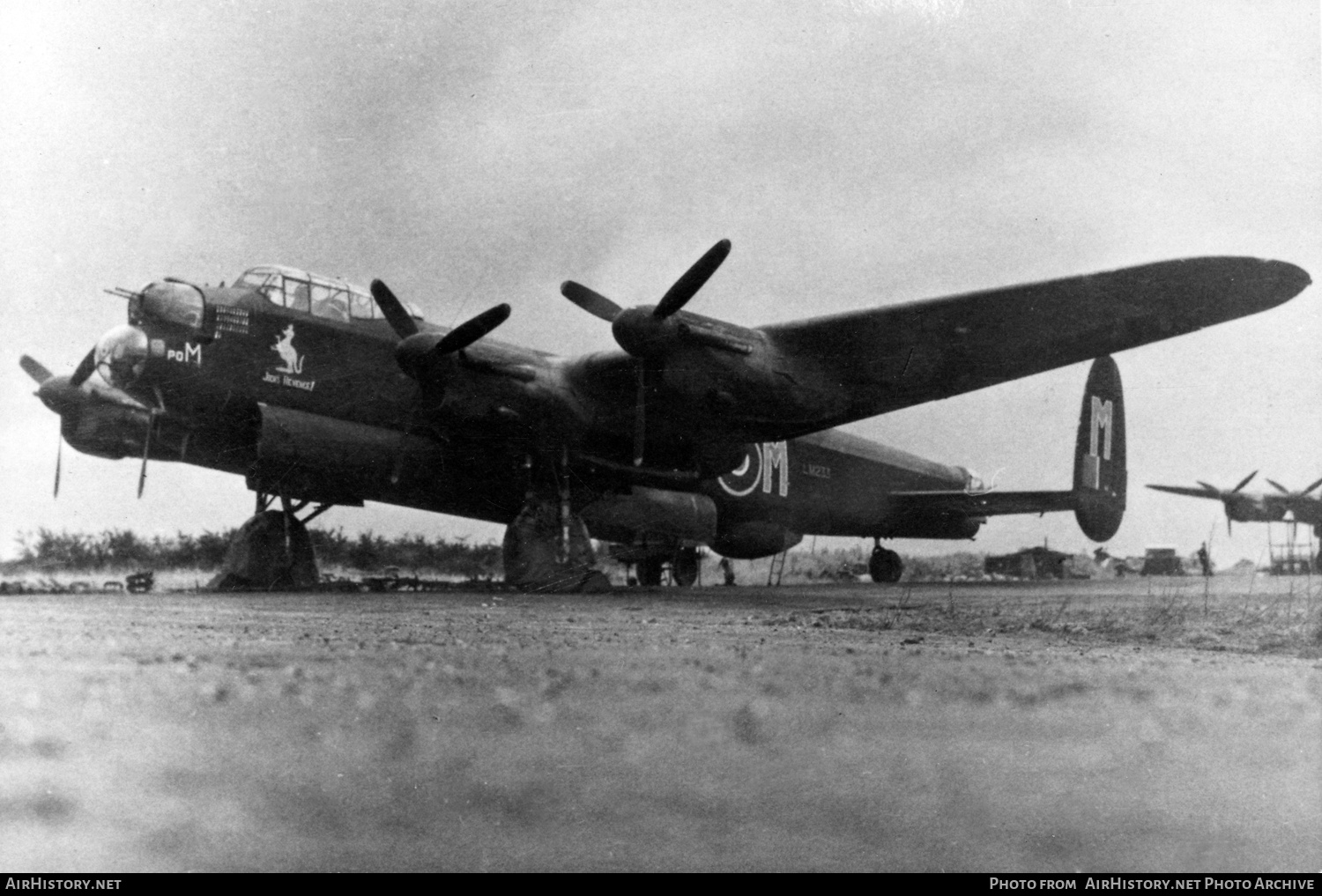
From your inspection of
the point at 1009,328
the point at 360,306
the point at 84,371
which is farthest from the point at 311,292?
the point at 1009,328

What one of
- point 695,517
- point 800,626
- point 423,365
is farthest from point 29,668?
point 695,517

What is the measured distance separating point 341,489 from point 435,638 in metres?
7.87

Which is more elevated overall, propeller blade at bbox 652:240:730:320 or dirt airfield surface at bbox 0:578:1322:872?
propeller blade at bbox 652:240:730:320

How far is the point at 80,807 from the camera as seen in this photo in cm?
247

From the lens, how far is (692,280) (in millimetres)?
10648

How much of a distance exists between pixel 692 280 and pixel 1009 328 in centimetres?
357

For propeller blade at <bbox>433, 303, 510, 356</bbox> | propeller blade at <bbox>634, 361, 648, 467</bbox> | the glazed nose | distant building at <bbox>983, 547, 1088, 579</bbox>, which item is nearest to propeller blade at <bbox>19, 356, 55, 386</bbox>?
the glazed nose

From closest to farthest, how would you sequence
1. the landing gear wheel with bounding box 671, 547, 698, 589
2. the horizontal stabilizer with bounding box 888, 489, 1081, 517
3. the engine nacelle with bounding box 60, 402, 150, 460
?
the engine nacelle with bounding box 60, 402, 150, 460, the landing gear wheel with bounding box 671, 547, 698, 589, the horizontal stabilizer with bounding box 888, 489, 1081, 517

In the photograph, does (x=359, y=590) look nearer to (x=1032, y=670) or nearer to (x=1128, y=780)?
(x=1032, y=670)

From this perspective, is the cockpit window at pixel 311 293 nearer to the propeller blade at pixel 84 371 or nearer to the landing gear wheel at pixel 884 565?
the propeller blade at pixel 84 371

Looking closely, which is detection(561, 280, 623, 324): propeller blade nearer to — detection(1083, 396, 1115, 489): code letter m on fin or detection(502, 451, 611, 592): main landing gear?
detection(502, 451, 611, 592): main landing gear

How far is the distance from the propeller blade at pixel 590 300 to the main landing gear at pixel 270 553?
4.38m

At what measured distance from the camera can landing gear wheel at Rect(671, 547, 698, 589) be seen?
18.0 meters

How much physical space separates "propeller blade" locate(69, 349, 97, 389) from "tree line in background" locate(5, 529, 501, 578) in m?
2.39
